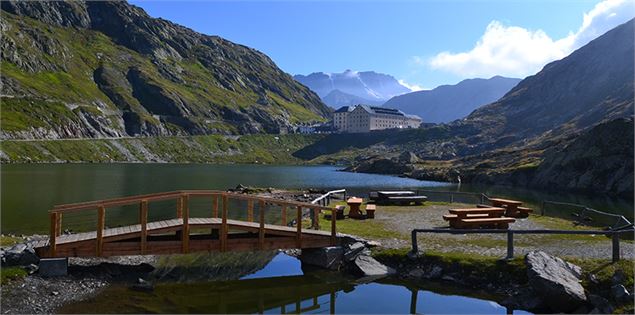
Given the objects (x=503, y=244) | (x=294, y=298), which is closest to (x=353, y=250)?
(x=294, y=298)

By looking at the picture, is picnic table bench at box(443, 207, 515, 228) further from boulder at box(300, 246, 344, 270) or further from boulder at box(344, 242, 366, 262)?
boulder at box(300, 246, 344, 270)

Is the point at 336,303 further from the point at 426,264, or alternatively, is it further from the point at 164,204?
the point at 164,204

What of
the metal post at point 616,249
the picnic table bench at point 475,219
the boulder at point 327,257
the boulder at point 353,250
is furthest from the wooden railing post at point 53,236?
the metal post at point 616,249

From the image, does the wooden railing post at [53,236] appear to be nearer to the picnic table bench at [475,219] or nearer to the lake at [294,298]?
the lake at [294,298]

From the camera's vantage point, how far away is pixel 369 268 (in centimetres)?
2361

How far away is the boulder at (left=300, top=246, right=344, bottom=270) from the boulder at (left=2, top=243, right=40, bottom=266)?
44.9ft

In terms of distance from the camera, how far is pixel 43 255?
21.1 metres

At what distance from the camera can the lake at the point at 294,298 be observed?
739 inches

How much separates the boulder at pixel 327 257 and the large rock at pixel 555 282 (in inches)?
380

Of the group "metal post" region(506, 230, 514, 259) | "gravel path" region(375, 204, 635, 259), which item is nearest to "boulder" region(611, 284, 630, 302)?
"gravel path" region(375, 204, 635, 259)

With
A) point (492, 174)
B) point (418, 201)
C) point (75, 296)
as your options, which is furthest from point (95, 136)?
point (75, 296)

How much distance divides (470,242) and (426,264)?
14.4 ft

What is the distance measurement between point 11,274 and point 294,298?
1241cm

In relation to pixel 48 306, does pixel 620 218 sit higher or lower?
higher
